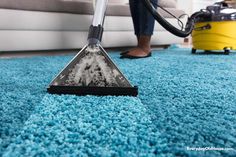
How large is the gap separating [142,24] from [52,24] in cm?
56

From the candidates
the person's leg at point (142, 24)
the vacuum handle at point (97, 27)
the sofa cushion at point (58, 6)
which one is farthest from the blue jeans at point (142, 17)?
the vacuum handle at point (97, 27)

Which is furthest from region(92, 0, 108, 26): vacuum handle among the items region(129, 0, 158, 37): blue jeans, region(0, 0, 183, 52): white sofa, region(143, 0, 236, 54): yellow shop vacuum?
region(143, 0, 236, 54): yellow shop vacuum

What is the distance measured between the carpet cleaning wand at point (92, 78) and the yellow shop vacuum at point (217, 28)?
1.23 meters

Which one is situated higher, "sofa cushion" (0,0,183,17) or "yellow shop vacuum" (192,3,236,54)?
"sofa cushion" (0,0,183,17)

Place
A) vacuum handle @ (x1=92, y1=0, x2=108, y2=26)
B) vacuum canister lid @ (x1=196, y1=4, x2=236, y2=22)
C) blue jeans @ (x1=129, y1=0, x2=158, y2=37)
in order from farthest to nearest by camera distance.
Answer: vacuum canister lid @ (x1=196, y1=4, x2=236, y2=22), blue jeans @ (x1=129, y1=0, x2=158, y2=37), vacuum handle @ (x1=92, y1=0, x2=108, y2=26)

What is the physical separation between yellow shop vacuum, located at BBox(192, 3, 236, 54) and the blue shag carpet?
1098mm

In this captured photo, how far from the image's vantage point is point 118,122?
0.42 metres

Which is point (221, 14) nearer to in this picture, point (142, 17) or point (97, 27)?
point (142, 17)

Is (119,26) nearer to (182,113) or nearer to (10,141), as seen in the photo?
(182,113)

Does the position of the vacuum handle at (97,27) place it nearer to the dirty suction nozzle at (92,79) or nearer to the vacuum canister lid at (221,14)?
the dirty suction nozzle at (92,79)

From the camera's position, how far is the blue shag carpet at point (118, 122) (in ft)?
1.08

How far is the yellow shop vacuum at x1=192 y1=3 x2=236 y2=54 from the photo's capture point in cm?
165

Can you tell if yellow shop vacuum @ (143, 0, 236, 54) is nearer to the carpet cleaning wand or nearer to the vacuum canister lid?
the vacuum canister lid

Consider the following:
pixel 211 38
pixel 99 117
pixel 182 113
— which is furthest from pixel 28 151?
pixel 211 38
